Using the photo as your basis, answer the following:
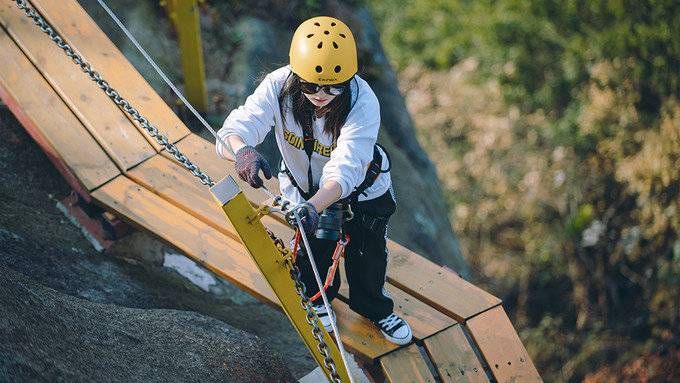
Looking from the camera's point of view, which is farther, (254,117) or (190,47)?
(190,47)

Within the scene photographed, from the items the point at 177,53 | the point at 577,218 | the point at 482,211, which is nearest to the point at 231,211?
the point at 177,53

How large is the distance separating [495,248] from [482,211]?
0.52 meters

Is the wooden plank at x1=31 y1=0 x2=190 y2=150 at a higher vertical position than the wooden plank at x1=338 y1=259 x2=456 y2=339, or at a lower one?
higher

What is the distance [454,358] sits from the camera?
4.30 m

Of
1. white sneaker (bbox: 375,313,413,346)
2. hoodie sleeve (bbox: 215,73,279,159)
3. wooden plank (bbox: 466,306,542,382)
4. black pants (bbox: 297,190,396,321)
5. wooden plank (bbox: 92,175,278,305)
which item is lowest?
wooden plank (bbox: 466,306,542,382)

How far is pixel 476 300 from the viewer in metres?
4.61

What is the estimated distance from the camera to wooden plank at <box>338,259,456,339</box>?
172 inches

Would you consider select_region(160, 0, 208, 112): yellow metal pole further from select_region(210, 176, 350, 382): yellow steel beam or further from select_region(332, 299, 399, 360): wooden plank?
select_region(210, 176, 350, 382): yellow steel beam

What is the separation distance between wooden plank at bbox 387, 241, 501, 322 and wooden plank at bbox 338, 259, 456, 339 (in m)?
0.04

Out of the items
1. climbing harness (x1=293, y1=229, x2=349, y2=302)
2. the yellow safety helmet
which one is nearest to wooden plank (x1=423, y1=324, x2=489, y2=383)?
climbing harness (x1=293, y1=229, x2=349, y2=302)

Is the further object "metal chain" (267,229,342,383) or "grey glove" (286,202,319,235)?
"metal chain" (267,229,342,383)

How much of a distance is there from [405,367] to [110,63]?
8.37 feet

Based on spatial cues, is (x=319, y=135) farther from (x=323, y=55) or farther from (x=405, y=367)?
(x=405, y=367)

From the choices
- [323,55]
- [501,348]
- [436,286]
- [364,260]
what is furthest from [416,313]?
[323,55]
